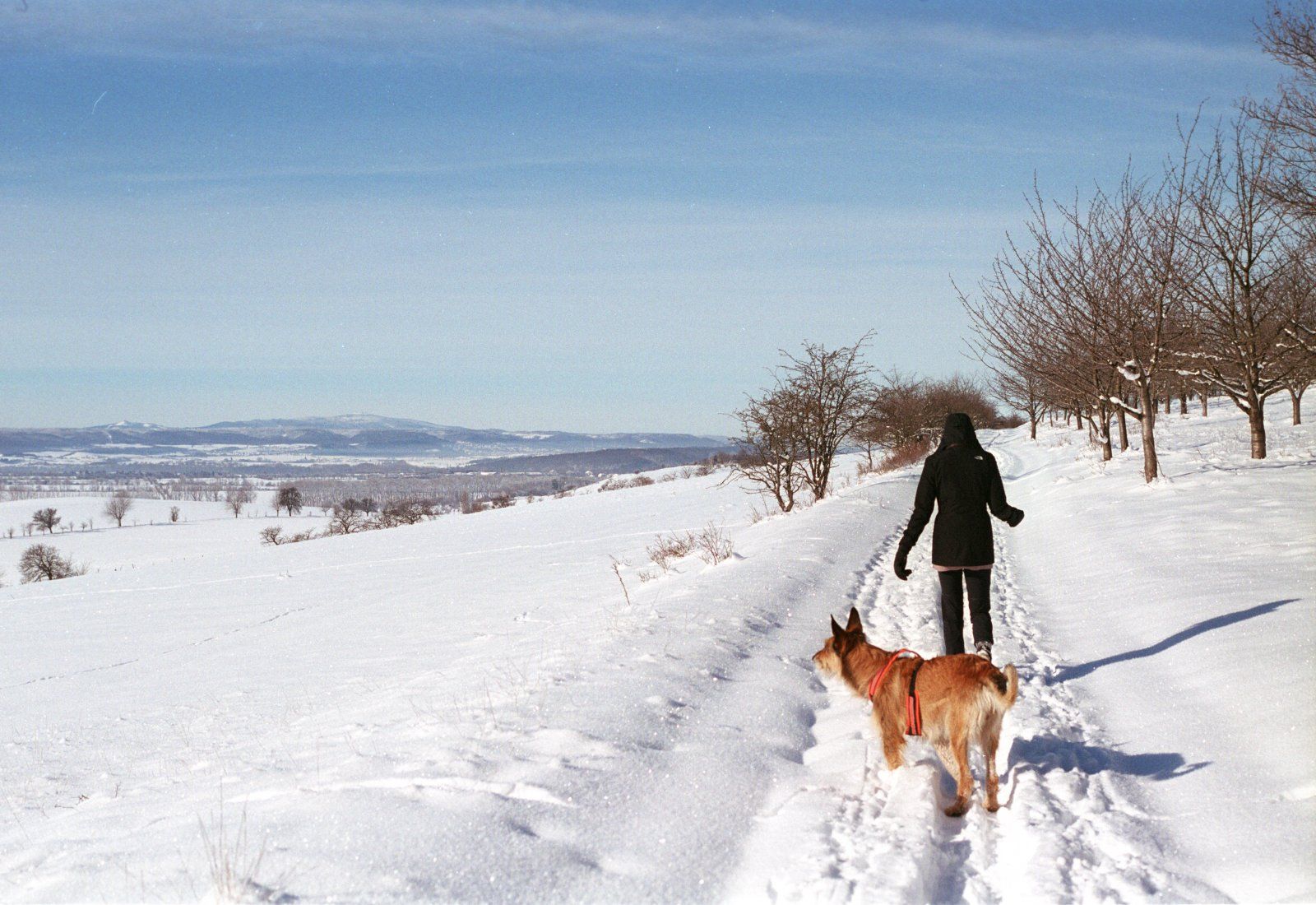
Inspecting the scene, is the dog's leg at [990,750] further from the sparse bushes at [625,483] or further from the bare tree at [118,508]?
Answer: the bare tree at [118,508]

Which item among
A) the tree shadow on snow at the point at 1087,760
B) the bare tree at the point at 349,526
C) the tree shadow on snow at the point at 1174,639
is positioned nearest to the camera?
the tree shadow on snow at the point at 1087,760

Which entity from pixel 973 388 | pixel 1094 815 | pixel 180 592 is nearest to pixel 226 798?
A: pixel 1094 815

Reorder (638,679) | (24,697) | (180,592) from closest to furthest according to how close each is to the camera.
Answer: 1. (638,679)
2. (24,697)
3. (180,592)

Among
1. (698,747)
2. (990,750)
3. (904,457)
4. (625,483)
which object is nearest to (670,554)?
(698,747)

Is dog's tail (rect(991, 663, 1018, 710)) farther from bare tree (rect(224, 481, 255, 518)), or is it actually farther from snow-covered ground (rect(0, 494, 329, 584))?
bare tree (rect(224, 481, 255, 518))

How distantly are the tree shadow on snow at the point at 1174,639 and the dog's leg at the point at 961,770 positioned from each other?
2554mm

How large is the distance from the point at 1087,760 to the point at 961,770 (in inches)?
45.0

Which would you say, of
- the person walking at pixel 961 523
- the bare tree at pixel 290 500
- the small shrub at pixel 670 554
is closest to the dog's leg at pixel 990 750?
the person walking at pixel 961 523

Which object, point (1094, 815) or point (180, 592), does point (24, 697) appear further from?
point (1094, 815)

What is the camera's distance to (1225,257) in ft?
59.2

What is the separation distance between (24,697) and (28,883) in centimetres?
927

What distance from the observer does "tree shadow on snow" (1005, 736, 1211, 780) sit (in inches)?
→ 180

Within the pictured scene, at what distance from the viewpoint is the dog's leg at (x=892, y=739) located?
461cm

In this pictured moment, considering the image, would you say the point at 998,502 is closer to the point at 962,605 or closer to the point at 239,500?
the point at 962,605
